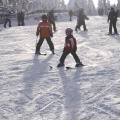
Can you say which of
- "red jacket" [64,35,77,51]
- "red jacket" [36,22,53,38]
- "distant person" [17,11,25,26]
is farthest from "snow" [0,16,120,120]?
"distant person" [17,11,25,26]

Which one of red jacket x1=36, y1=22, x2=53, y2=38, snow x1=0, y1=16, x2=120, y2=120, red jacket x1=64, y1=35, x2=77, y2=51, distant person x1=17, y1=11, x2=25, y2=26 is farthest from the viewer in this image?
distant person x1=17, y1=11, x2=25, y2=26

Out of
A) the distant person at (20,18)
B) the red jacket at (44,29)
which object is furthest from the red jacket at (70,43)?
the distant person at (20,18)

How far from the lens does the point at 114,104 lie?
4.46 meters

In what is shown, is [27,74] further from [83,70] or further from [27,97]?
[27,97]

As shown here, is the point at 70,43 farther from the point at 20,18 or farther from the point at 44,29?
the point at 20,18

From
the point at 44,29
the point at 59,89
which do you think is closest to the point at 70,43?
the point at 59,89

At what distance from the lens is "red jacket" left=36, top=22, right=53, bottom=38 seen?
9.55 m

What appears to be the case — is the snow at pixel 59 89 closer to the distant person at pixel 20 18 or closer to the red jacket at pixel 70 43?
the red jacket at pixel 70 43

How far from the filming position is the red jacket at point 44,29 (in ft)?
31.3

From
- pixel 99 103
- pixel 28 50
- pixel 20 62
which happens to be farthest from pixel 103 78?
pixel 28 50

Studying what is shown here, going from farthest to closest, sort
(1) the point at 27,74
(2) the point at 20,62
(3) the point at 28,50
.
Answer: (3) the point at 28,50, (2) the point at 20,62, (1) the point at 27,74

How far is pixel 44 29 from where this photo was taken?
31.6 feet

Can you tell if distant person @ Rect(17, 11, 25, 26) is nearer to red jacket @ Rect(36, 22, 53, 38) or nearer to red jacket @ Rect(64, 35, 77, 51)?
red jacket @ Rect(36, 22, 53, 38)

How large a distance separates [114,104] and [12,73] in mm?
3250
